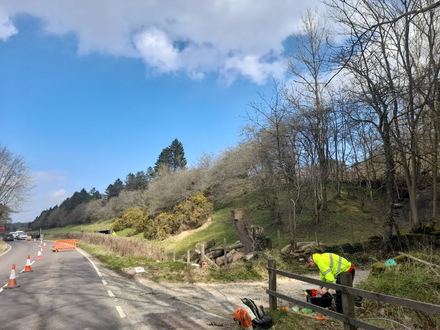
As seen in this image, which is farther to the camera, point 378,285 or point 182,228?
point 182,228

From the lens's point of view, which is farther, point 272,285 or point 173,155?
point 173,155

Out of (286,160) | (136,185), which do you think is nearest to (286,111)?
(286,160)

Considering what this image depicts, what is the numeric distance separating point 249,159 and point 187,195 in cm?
1823

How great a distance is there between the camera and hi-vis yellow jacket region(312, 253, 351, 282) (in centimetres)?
925

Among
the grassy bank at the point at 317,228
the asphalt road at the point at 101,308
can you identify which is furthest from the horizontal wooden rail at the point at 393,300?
the grassy bank at the point at 317,228

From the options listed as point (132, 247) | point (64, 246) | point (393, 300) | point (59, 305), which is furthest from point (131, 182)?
point (393, 300)

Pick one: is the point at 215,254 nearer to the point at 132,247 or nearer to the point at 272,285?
the point at 132,247

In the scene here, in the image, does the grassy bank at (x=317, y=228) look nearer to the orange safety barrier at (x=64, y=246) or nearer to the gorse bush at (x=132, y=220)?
the orange safety barrier at (x=64, y=246)

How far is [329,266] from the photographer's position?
9.33m

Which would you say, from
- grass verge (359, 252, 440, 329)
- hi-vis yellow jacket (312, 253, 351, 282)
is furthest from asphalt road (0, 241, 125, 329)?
grass verge (359, 252, 440, 329)

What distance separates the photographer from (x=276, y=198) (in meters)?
37.3

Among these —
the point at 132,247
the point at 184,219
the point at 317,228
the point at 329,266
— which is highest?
the point at 184,219

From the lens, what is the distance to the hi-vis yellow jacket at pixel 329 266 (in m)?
9.25

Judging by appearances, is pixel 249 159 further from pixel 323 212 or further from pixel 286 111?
pixel 286 111
